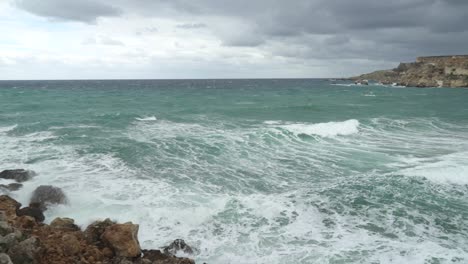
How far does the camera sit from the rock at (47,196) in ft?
37.9

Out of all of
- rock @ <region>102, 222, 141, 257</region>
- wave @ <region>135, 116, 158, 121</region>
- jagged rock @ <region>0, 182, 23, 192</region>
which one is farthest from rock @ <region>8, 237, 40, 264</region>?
wave @ <region>135, 116, 158, 121</region>

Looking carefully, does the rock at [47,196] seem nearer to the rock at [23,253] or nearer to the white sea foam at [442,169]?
the rock at [23,253]

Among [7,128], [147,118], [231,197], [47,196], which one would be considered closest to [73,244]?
[47,196]

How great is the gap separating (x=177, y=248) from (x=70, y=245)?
2588 mm

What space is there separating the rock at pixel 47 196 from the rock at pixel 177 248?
5.04m

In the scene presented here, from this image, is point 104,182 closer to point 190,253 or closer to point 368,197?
Answer: point 190,253

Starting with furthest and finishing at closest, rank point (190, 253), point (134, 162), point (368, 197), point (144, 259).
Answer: point (134, 162), point (368, 197), point (190, 253), point (144, 259)

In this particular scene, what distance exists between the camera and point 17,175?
1379 cm

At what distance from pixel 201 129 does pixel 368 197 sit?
16218mm

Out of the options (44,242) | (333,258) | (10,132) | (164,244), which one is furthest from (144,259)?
(10,132)

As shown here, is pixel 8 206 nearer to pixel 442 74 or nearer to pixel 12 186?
pixel 12 186

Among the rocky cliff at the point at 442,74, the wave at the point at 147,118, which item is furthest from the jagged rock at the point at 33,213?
the rocky cliff at the point at 442,74

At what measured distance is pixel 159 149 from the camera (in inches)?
769

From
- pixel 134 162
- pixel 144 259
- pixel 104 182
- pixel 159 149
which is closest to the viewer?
pixel 144 259
